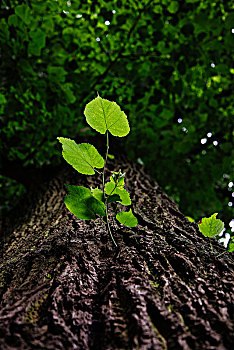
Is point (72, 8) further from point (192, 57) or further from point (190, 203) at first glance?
point (190, 203)

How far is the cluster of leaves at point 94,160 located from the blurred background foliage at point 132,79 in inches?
58.2

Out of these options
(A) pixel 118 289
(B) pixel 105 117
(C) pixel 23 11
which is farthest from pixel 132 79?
(A) pixel 118 289

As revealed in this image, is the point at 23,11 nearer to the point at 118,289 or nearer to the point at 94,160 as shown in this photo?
the point at 94,160

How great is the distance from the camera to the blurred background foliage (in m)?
2.16

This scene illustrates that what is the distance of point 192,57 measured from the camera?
234 centimetres

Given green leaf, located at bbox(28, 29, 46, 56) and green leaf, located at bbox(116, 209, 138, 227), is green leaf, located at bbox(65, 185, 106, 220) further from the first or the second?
green leaf, located at bbox(28, 29, 46, 56)

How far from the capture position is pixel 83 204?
2.84ft

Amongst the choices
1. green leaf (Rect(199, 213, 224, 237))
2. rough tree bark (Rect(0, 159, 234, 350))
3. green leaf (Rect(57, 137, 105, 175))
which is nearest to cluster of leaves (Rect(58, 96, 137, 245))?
green leaf (Rect(57, 137, 105, 175))

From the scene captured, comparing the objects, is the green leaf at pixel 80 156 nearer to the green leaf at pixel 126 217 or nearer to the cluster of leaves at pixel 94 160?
the cluster of leaves at pixel 94 160

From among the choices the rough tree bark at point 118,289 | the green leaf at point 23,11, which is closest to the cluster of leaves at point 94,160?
the rough tree bark at point 118,289

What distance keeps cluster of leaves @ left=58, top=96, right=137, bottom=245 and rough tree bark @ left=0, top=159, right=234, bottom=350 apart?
0.73 ft

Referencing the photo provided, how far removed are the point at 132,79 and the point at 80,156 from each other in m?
1.83

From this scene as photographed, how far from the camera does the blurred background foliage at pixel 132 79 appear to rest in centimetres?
216

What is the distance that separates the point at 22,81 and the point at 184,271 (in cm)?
214
